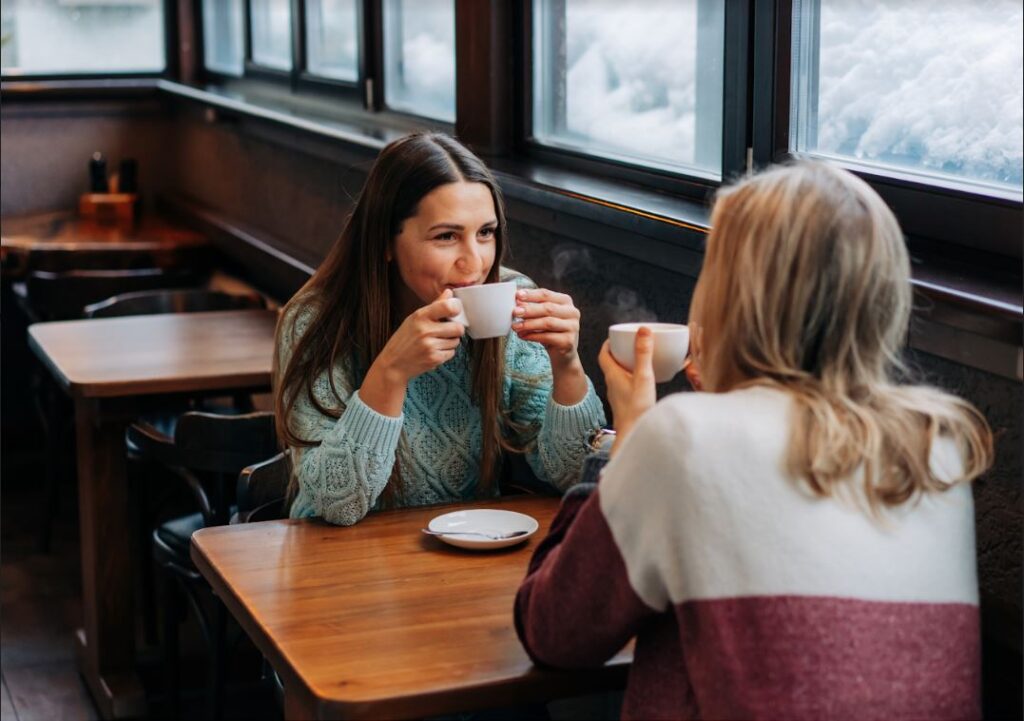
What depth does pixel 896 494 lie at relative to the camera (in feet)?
4.35

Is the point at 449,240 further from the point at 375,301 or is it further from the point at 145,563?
the point at 145,563

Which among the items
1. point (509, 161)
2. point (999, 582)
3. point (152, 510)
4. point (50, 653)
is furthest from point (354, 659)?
point (50, 653)

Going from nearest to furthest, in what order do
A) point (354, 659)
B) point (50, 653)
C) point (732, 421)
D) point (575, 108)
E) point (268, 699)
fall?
point (732, 421) → point (354, 659) → point (575, 108) → point (268, 699) → point (50, 653)

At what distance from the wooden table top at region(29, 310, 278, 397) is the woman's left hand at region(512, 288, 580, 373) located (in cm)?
138

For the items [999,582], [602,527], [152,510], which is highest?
[602,527]

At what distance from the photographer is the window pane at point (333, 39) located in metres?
4.30

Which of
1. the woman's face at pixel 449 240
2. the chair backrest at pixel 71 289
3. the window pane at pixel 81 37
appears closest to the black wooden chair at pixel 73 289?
the chair backrest at pixel 71 289

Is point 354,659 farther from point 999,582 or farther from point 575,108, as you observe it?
point 575,108

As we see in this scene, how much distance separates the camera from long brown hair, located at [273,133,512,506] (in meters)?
2.16

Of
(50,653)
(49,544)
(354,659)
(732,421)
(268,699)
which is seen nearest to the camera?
(732,421)

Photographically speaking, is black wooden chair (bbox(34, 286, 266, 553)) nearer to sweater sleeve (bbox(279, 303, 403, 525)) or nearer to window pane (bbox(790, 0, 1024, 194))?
sweater sleeve (bbox(279, 303, 403, 525))

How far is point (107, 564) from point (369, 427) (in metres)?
1.57

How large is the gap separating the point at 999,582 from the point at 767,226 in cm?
68

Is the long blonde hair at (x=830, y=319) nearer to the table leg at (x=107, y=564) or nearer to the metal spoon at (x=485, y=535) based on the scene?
the metal spoon at (x=485, y=535)
